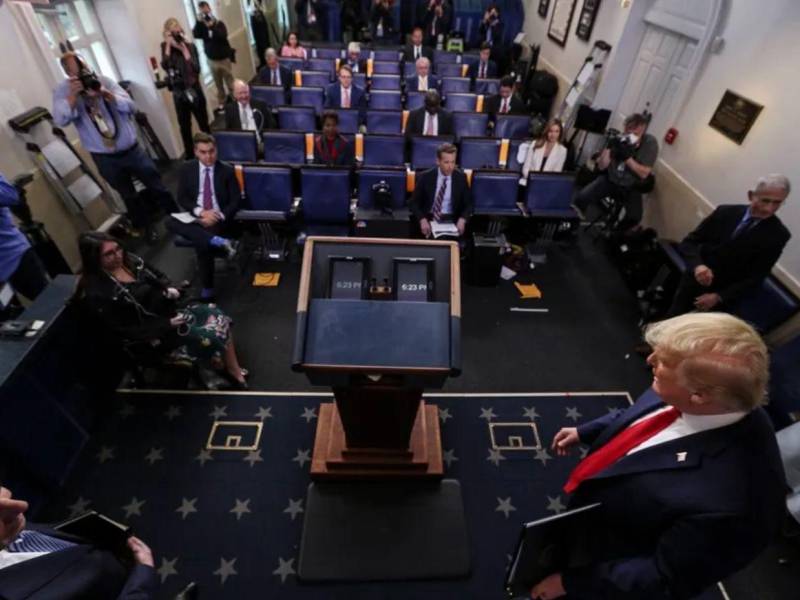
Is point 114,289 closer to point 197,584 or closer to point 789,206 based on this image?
point 197,584

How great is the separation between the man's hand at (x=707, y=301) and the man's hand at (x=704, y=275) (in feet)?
0.33

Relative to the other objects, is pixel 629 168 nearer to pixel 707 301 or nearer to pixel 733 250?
pixel 733 250

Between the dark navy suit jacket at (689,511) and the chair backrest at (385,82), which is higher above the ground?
the dark navy suit jacket at (689,511)

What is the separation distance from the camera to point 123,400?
3.04m

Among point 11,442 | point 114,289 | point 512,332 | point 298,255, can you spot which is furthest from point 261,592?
point 298,255

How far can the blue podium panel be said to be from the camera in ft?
5.35

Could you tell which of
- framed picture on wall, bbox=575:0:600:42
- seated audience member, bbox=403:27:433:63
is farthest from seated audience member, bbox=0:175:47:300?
framed picture on wall, bbox=575:0:600:42

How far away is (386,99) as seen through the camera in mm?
6246

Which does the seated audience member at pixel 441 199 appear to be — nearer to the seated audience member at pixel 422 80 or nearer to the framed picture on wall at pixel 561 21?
the seated audience member at pixel 422 80

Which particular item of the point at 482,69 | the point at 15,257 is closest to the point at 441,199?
the point at 15,257

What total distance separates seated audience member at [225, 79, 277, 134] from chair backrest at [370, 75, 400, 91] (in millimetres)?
2144

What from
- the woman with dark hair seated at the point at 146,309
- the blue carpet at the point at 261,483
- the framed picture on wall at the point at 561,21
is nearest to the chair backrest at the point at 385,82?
the framed picture on wall at the point at 561,21

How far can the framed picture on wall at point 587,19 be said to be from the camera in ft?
21.3

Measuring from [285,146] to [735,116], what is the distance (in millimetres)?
4622
